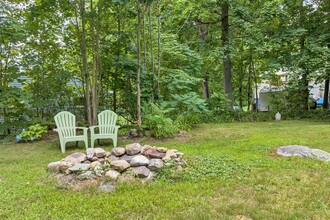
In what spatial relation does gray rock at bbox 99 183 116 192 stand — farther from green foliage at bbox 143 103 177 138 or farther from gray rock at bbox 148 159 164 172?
green foliage at bbox 143 103 177 138

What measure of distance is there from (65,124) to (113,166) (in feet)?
7.32

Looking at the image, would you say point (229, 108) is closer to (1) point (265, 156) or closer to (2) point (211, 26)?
(2) point (211, 26)

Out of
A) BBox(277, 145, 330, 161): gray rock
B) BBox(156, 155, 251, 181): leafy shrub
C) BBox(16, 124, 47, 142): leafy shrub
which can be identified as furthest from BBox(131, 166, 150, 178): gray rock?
BBox(16, 124, 47, 142): leafy shrub

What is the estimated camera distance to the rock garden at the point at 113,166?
2869mm

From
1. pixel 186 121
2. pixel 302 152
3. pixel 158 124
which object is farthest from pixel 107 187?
pixel 186 121

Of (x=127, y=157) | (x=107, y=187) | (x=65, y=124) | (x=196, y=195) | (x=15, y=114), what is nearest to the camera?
(x=196, y=195)

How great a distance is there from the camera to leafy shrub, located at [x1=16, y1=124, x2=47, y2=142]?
5.47m

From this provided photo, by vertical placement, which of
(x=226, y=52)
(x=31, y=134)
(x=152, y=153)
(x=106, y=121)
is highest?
(x=226, y=52)

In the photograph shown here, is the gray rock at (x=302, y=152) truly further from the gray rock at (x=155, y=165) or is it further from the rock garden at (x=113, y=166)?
the gray rock at (x=155, y=165)

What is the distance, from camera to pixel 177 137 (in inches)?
215

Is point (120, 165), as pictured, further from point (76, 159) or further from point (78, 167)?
point (76, 159)

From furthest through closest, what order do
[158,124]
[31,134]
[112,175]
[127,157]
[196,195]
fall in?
[31,134] < [158,124] < [127,157] < [112,175] < [196,195]

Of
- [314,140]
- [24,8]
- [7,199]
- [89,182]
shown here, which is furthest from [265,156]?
[24,8]

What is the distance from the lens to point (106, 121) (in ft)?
16.5
